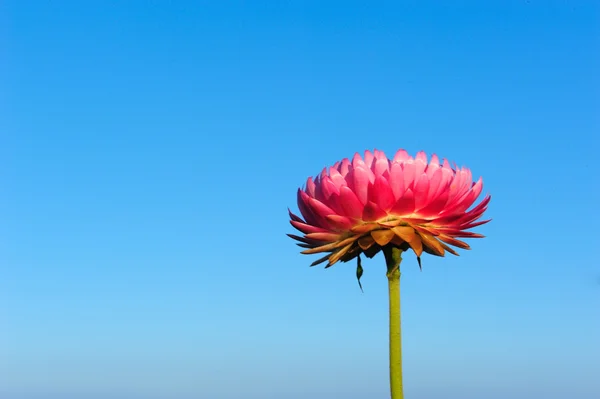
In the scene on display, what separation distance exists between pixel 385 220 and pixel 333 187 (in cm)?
46

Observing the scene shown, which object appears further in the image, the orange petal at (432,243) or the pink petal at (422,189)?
the orange petal at (432,243)

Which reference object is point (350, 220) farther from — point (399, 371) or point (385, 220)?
point (399, 371)

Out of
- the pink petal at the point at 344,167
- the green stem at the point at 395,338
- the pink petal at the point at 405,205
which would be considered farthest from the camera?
the pink petal at the point at 344,167

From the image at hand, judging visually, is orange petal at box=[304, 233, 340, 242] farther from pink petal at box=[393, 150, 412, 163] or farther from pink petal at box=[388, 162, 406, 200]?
pink petal at box=[393, 150, 412, 163]

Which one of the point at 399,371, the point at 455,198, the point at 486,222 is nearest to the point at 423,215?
the point at 455,198

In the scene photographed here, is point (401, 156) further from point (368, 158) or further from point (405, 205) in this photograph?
point (405, 205)

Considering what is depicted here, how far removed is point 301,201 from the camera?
551 cm

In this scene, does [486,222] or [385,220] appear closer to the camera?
[385,220]

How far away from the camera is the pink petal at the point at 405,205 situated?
513cm

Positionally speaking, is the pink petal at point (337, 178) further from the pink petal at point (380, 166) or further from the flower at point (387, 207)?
the pink petal at point (380, 166)

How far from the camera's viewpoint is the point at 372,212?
518 cm

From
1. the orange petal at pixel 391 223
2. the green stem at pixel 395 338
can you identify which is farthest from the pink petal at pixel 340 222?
the green stem at pixel 395 338

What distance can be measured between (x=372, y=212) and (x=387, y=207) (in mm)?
145

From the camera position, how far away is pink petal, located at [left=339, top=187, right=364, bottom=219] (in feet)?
16.9
